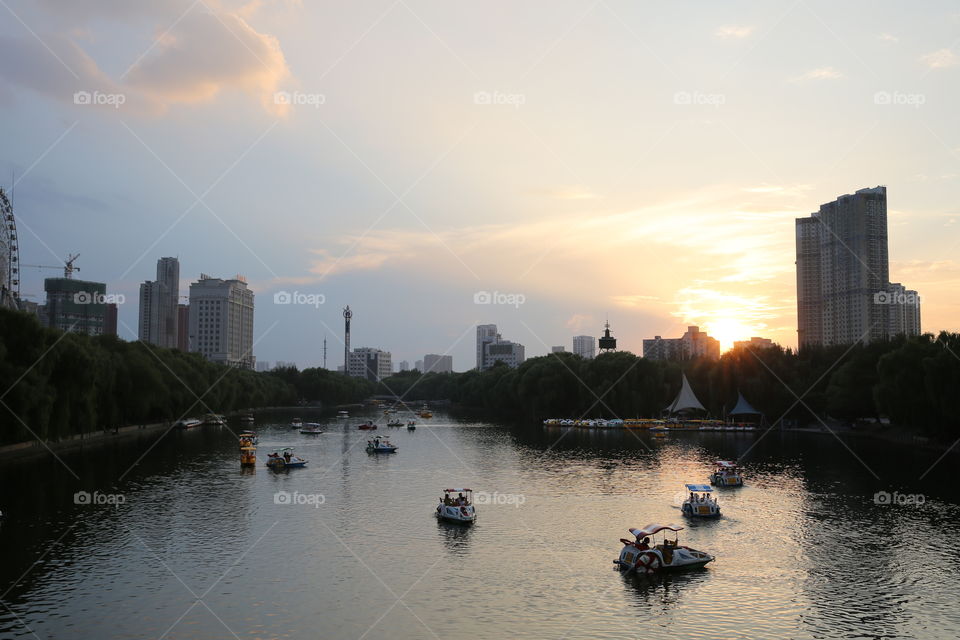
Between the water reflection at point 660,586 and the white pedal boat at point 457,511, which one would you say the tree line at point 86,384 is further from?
the water reflection at point 660,586

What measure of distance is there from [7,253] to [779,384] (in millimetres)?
118456

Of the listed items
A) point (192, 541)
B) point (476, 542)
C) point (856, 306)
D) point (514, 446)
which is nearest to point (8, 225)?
point (514, 446)

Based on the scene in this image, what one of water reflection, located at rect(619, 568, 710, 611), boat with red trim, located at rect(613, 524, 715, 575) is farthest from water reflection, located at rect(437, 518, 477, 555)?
water reflection, located at rect(619, 568, 710, 611)

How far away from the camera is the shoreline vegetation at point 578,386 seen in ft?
210

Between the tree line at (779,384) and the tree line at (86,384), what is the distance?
6390 centimetres

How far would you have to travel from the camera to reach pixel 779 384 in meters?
119

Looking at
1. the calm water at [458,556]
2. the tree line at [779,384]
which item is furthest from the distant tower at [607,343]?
the calm water at [458,556]

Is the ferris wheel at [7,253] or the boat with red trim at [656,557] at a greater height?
the ferris wheel at [7,253]

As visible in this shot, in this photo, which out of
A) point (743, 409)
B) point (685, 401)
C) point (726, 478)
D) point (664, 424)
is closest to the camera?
point (726, 478)

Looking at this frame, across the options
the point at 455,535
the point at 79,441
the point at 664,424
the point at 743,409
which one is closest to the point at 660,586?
the point at 455,535

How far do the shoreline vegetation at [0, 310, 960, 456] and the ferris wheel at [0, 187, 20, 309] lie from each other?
1372 cm

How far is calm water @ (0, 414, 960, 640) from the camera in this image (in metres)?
27.0

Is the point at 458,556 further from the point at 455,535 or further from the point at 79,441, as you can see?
the point at 79,441

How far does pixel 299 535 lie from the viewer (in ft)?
133
